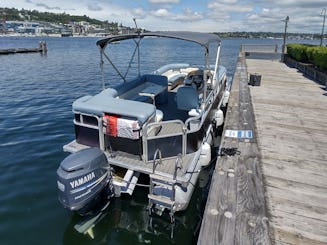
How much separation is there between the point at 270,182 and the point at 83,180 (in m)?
3.03

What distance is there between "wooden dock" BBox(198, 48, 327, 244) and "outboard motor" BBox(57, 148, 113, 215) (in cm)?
179

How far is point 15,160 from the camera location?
22.5 ft

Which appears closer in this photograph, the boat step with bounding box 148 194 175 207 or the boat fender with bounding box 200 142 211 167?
the boat step with bounding box 148 194 175 207

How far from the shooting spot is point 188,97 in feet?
20.5

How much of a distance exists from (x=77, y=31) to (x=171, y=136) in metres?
185

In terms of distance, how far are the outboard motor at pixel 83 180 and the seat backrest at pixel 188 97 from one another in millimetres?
2789

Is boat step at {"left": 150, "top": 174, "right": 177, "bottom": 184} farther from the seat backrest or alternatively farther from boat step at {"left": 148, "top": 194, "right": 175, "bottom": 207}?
the seat backrest

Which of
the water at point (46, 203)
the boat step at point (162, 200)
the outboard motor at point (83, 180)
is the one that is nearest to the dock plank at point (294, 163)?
the boat step at point (162, 200)

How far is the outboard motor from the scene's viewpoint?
3787mm

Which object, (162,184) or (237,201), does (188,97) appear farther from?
(237,201)

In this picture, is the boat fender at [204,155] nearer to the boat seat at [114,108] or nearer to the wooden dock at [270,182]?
the wooden dock at [270,182]

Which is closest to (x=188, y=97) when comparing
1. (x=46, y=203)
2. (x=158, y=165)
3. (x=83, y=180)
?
(x=158, y=165)

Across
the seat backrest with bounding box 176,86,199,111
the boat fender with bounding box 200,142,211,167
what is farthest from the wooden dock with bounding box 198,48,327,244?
the seat backrest with bounding box 176,86,199,111

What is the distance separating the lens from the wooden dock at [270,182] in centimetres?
315
